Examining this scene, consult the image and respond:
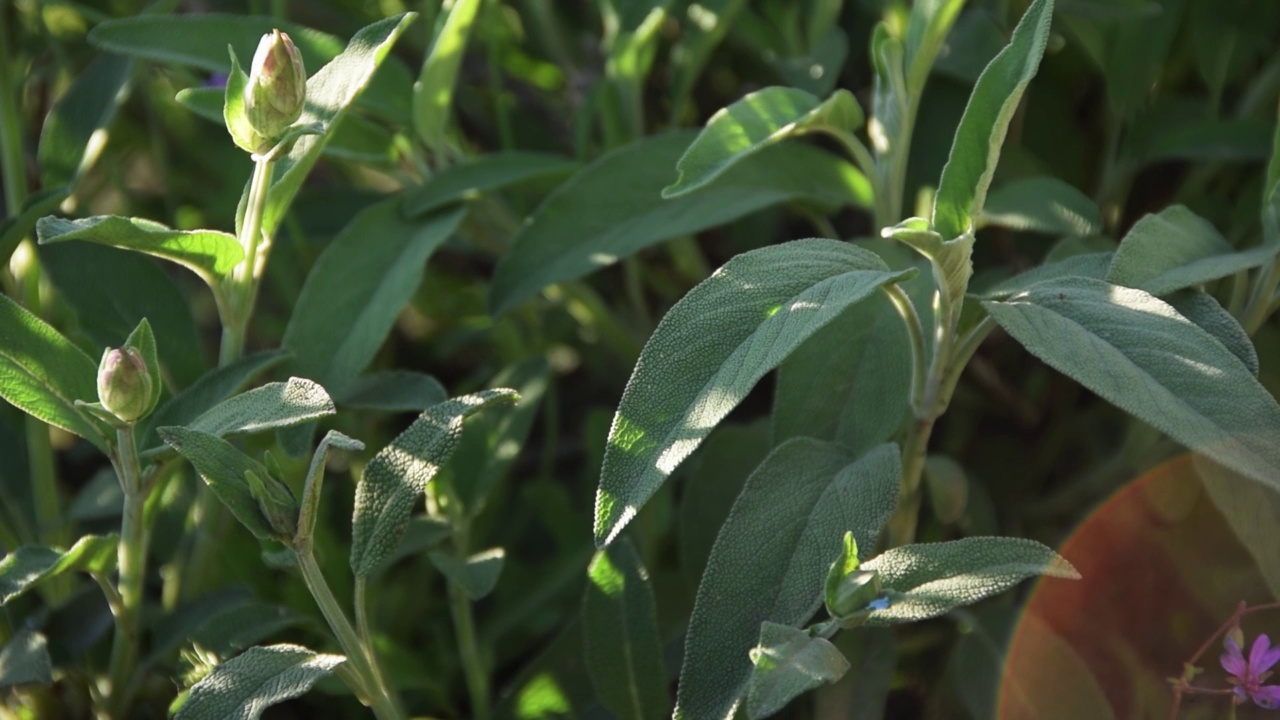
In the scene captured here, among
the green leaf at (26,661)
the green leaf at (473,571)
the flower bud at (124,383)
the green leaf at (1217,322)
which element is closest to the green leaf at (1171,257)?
the green leaf at (1217,322)

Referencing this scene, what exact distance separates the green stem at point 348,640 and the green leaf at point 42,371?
0.14m

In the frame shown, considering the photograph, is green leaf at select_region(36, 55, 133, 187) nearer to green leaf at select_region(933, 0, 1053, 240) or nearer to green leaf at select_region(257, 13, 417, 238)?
green leaf at select_region(257, 13, 417, 238)

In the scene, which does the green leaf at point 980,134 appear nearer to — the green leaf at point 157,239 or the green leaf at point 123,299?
the green leaf at point 157,239

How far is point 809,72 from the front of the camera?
0.86 metres

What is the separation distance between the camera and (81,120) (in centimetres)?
83

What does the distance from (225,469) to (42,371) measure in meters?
0.14

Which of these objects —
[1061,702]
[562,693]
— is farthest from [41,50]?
[1061,702]

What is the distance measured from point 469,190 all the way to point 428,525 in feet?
0.73

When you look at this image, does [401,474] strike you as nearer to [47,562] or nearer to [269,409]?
[269,409]

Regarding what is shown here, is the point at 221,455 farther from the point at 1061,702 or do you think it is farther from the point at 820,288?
the point at 1061,702

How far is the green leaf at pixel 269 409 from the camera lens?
1.78ft

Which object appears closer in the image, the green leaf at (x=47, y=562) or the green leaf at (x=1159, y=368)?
the green leaf at (x=1159, y=368)

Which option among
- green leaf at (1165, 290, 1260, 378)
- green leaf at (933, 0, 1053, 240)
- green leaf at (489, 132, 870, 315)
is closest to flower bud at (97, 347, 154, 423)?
green leaf at (489, 132, 870, 315)

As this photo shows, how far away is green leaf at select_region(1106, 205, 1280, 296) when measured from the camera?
0.59 meters
